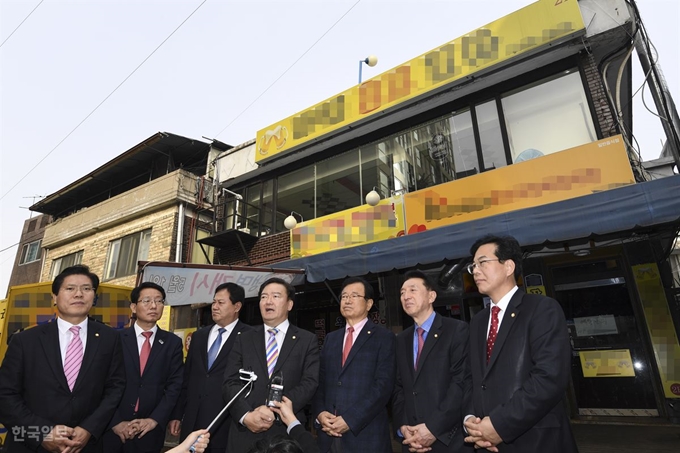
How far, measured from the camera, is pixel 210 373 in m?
3.83

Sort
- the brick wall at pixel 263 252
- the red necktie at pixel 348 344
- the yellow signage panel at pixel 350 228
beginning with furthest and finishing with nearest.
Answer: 1. the brick wall at pixel 263 252
2. the yellow signage panel at pixel 350 228
3. the red necktie at pixel 348 344

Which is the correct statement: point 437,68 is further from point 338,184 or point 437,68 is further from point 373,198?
point 338,184

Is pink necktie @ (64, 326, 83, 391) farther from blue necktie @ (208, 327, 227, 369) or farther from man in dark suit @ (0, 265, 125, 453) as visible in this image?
blue necktie @ (208, 327, 227, 369)

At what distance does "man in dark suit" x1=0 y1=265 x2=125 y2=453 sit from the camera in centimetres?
280

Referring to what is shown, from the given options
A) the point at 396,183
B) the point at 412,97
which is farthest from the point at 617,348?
the point at 412,97

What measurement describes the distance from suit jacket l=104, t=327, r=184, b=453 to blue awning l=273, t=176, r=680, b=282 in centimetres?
285

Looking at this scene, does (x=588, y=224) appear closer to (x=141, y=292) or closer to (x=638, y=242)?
(x=638, y=242)

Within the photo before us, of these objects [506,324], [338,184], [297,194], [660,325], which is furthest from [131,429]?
[660,325]

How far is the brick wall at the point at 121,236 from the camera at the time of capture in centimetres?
1322

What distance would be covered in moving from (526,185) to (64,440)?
7763mm

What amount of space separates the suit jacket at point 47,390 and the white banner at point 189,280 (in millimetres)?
2020

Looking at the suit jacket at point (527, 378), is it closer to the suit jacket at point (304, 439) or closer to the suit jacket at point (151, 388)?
the suit jacket at point (304, 439)

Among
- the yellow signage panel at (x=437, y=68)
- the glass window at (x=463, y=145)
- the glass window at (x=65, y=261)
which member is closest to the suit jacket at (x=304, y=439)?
the glass window at (x=463, y=145)

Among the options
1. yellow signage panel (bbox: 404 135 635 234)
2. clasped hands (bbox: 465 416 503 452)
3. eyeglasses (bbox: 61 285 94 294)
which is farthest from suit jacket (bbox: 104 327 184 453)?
yellow signage panel (bbox: 404 135 635 234)
